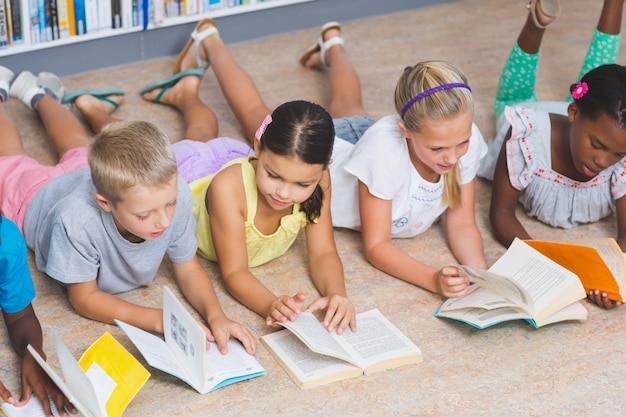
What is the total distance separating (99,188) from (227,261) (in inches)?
16.7

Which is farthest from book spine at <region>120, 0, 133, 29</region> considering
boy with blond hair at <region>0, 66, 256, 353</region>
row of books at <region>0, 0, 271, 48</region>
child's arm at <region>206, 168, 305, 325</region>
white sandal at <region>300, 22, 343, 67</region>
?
child's arm at <region>206, 168, 305, 325</region>

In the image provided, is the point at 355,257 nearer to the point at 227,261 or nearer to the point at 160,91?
the point at 227,261

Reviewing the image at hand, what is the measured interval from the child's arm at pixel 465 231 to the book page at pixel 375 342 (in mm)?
394

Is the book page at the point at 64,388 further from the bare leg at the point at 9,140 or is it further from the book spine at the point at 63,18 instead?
the book spine at the point at 63,18

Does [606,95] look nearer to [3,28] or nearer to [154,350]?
[154,350]

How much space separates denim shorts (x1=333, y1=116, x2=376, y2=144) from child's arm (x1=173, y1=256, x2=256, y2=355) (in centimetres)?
65

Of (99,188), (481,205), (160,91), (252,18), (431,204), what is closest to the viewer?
(99,188)

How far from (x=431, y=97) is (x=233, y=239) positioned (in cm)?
60

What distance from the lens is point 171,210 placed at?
1926 millimetres

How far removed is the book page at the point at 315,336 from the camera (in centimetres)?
192

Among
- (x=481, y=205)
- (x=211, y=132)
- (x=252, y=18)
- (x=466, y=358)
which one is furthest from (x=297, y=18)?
(x=466, y=358)

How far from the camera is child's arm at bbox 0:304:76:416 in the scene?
1.78 metres

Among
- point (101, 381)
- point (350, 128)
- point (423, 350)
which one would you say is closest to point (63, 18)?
point (350, 128)

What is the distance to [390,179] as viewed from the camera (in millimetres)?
2309
